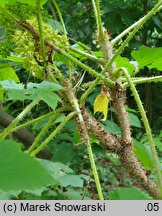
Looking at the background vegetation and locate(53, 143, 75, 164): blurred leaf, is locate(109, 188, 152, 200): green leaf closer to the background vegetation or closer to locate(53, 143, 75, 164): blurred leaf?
the background vegetation

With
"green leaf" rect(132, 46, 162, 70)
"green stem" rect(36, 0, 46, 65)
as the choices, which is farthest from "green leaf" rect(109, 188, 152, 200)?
"green leaf" rect(132, 46, 162, 70)

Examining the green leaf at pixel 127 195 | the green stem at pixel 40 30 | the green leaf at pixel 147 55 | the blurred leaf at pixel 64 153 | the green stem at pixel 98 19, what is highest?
the blurred leaf at pixel 64 153

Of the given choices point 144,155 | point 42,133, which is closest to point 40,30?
point 42,133

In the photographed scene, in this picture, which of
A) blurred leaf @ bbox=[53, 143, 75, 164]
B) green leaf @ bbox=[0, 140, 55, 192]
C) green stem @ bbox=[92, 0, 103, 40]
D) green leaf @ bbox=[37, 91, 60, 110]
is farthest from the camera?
blurred leaf @ bbox=[53, 143, 75, 164]

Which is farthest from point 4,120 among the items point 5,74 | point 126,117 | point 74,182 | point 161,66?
point 126,117

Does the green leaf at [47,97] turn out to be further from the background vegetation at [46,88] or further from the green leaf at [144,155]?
the green leaf at [144,155]

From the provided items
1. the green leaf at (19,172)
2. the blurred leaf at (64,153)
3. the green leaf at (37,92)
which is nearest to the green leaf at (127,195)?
the green leaf at (19,172)

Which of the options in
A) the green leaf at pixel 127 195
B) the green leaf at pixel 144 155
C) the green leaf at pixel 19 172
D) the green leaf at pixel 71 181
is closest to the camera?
the green leaf at pixel 19 172

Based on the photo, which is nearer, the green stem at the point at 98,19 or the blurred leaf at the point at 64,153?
the green stem at the point at 98,19
